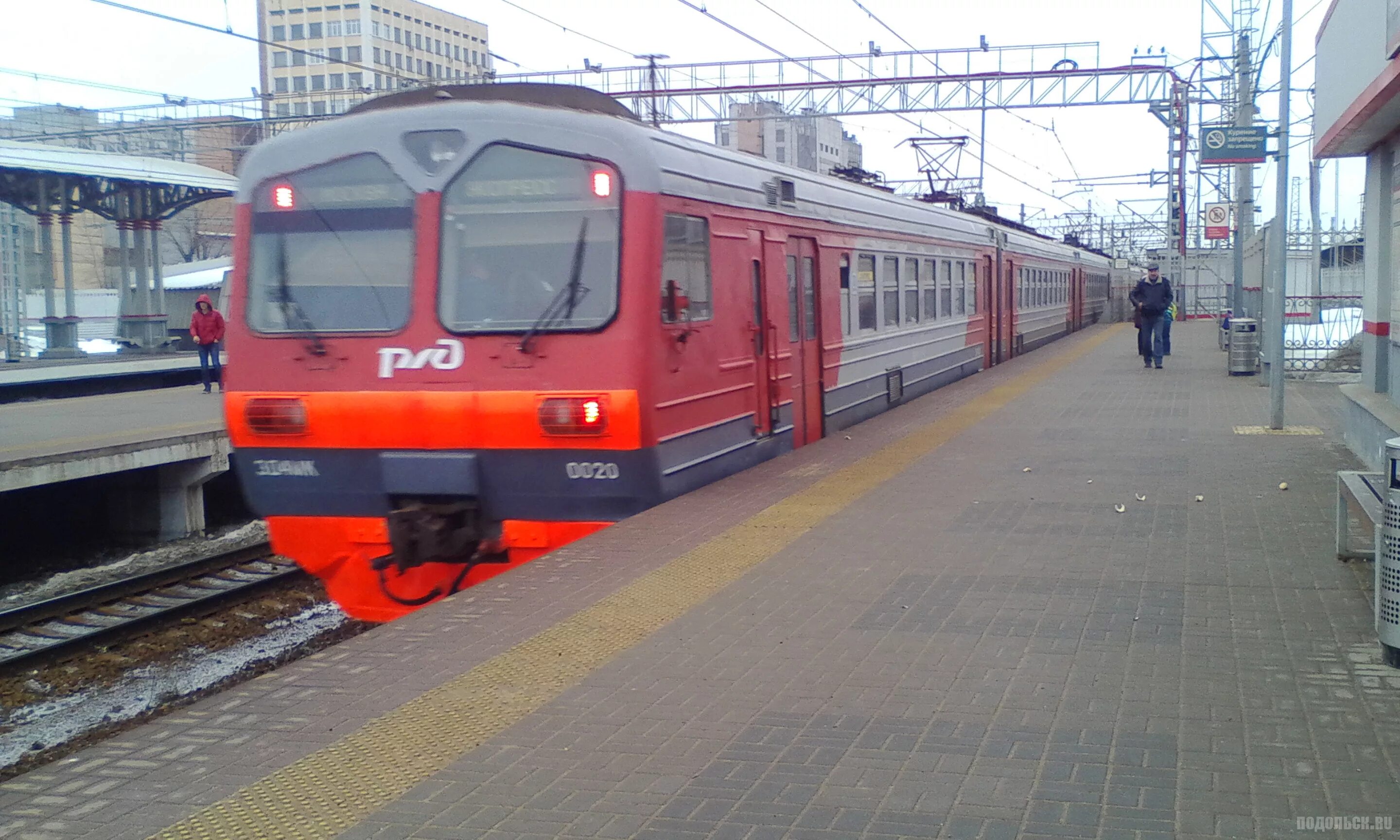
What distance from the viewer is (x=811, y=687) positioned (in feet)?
15.3

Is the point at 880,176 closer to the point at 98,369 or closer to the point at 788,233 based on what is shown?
the point at 788,233

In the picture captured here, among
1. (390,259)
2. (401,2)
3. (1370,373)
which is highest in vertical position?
(401,2)

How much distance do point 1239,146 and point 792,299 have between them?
6.03 meters

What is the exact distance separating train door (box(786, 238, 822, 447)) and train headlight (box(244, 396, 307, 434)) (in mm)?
4148

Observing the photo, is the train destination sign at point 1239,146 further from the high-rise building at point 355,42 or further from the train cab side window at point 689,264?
the high-rise building at point 355,42

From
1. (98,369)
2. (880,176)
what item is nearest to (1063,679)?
(880,176)

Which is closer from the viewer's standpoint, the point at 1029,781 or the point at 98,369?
the point at 1029,781

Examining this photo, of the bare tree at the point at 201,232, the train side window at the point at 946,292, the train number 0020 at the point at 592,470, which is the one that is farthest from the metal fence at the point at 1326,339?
the bare tree at the point at 201,232

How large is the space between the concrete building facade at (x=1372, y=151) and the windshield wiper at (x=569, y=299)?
4913 mm

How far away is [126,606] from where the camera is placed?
31.1 feet

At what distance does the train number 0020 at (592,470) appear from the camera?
288 inches

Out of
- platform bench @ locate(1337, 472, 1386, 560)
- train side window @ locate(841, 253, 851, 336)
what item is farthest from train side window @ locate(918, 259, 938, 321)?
platform bench @ locate(1337, 472, 1386, 560)

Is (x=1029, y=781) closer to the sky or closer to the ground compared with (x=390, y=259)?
closer to the ground

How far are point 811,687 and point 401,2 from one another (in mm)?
38244
